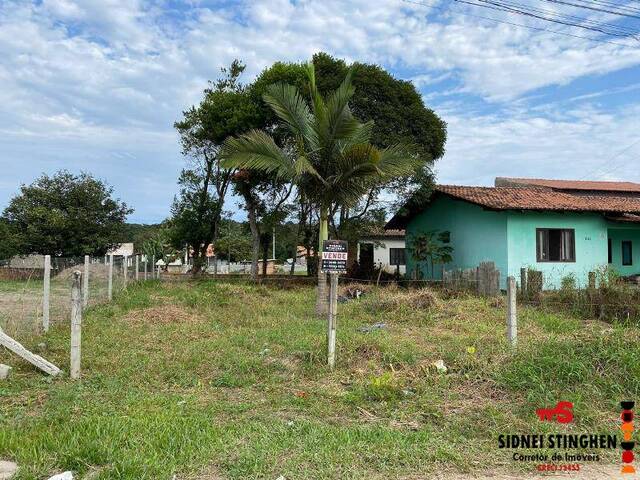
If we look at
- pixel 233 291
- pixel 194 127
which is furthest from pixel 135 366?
pixel 194 127

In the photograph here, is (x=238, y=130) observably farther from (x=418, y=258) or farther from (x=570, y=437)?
(x=570, y=437)

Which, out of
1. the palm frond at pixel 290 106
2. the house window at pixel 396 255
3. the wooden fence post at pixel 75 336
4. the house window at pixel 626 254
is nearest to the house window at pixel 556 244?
the house window at pixel 626 254

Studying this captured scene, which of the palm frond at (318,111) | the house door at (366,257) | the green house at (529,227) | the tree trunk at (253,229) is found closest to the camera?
the palm frond at (318,111)

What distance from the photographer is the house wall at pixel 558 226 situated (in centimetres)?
1781

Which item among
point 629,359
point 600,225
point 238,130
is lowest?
point 629,359

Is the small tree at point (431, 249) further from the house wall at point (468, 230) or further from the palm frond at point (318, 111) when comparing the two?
the palm frond at point (318, 111)

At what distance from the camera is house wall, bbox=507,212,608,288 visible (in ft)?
58.4

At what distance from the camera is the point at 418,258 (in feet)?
66.4

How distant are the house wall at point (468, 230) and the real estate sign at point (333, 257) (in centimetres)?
1165

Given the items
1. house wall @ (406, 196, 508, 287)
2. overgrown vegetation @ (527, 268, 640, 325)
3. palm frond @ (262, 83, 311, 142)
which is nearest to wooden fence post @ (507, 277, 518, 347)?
overgrown vegetation @ (527, 268, 640, 325)

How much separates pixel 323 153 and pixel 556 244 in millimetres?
11115

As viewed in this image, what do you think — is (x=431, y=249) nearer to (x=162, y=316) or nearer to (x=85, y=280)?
(x=162, y=316)

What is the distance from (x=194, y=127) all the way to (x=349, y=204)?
1511cm

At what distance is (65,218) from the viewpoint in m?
24.5
